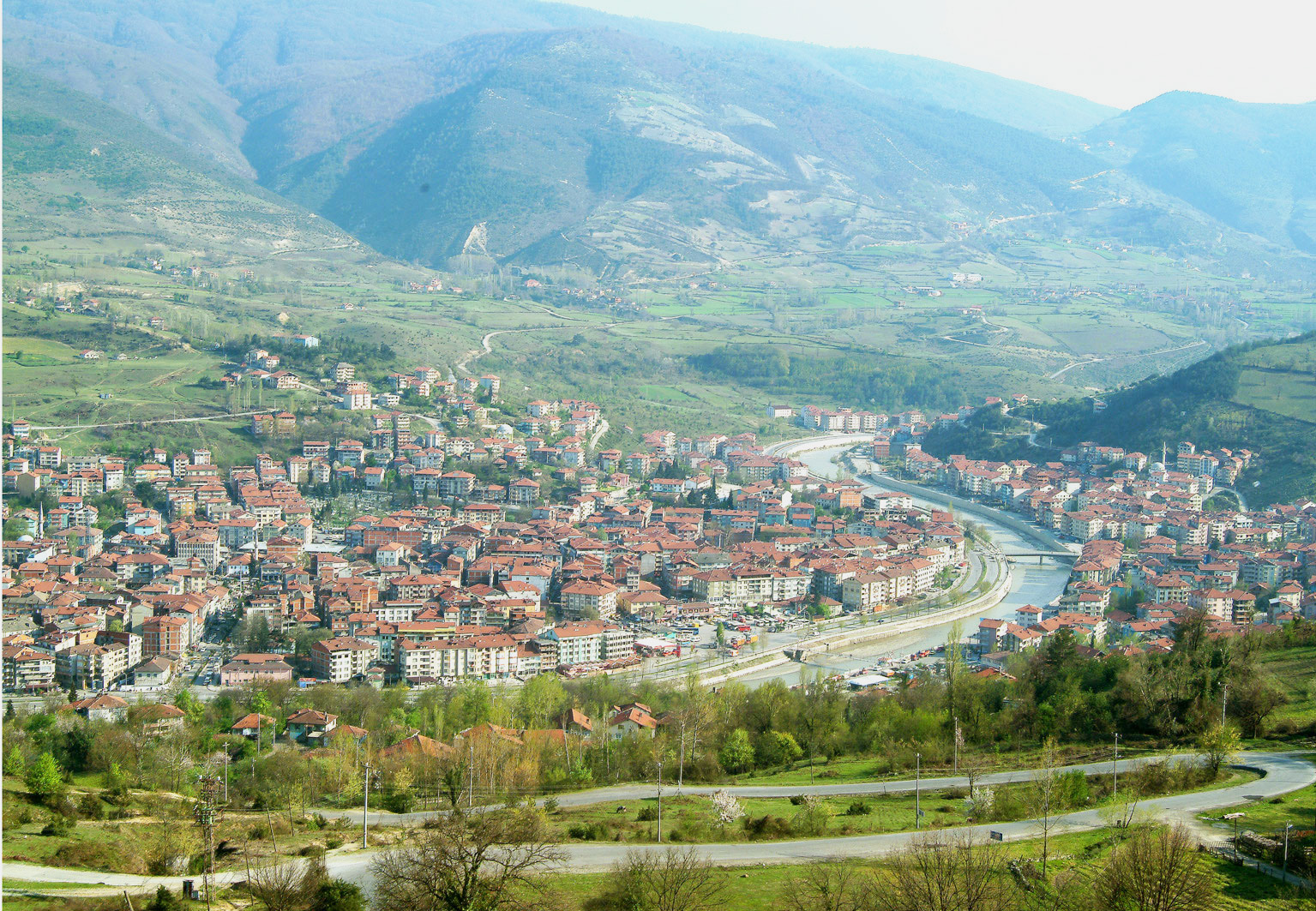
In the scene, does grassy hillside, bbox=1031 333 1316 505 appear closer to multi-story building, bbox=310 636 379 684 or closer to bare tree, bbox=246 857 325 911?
multi-story building, bbox=310 636 379 684

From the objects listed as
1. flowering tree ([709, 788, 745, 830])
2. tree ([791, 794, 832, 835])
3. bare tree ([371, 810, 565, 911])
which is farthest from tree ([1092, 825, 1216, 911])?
flowering tree ([709, 788, 745, 830])

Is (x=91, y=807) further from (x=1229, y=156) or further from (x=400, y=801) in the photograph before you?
(x=1229, y=156)

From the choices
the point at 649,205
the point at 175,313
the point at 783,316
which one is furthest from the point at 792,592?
the point at 649,205

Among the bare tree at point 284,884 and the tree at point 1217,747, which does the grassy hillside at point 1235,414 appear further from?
the bare tree at point 284,884

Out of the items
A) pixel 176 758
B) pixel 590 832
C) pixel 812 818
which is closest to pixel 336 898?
pixel 590 832

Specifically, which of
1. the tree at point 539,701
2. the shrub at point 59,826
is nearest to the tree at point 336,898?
the shrub at point 59,826

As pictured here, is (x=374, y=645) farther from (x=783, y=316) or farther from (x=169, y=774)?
(x=783, y=316)
